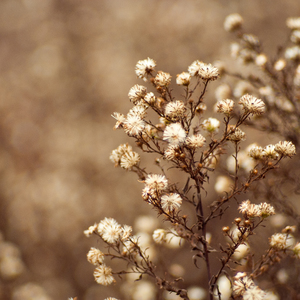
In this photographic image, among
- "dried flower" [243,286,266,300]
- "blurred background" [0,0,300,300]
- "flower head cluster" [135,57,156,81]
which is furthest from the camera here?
"blurred background" [0,0,300,300]

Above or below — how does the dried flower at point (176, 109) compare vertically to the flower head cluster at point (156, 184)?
above

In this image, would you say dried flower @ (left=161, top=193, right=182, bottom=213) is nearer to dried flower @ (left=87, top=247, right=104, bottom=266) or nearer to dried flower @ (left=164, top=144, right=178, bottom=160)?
dried flower @ (left=164, top=144, right=178, bottom=160)

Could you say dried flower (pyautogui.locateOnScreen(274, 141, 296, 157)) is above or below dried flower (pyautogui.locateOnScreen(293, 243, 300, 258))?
above

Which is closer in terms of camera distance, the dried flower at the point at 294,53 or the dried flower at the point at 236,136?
the dried flower at the point at 236,136

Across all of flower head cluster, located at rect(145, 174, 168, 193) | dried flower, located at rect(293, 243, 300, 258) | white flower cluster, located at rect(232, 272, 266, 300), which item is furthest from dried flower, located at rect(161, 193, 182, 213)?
dried flower, located at rect(293, 243, 300, 258)

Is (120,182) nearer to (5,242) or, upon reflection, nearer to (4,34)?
(5,242)


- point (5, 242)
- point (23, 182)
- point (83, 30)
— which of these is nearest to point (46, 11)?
point (83, 30)

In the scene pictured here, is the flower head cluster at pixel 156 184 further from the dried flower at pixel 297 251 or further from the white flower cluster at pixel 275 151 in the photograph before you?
the dried flower at pixel 297 251

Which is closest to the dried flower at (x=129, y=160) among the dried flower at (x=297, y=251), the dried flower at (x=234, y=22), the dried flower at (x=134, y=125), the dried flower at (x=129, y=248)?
the dried flower at (x=134, y=125)
